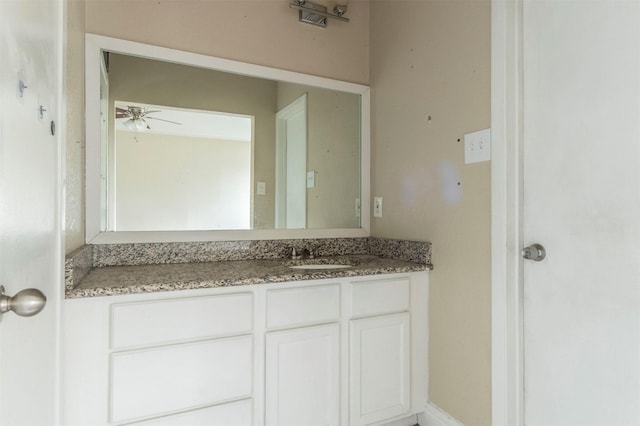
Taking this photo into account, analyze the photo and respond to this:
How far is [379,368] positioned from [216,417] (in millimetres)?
702

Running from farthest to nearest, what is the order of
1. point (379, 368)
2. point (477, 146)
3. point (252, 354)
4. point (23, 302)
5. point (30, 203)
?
point (379, 368) → point (477, 146) → point (252, 354) → point (30, 203) → point (23, 302)

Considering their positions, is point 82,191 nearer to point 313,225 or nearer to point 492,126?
point 313,225

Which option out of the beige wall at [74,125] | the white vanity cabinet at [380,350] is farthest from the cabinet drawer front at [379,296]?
the beige wall at [74,125]

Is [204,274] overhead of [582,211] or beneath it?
beneath

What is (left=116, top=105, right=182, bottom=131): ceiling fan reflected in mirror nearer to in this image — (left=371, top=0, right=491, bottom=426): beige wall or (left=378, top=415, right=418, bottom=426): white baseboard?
(left=371, top=0, right=491, bottom=426): beige wall

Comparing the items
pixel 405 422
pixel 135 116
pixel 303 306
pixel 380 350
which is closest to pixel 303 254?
pixel 303 306

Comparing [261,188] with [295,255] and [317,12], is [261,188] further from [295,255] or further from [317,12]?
[317,12]

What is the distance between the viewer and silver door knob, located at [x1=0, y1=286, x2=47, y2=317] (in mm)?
578

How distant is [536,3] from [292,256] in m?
1.48

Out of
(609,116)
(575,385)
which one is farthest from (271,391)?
(609,116)

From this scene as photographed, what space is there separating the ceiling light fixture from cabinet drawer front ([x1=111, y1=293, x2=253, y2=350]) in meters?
1.52

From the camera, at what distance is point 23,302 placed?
0.61 meters

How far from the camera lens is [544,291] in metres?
1.23

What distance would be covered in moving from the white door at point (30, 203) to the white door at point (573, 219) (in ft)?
4.63
